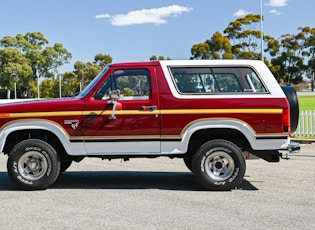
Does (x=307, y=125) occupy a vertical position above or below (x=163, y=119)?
below

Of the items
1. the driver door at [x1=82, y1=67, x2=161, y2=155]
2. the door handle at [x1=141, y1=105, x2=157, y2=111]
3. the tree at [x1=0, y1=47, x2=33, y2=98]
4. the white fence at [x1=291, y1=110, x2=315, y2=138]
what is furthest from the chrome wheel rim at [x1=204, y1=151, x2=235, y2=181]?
the tree at [x1=0, y1=47, x2=33, y2=98]

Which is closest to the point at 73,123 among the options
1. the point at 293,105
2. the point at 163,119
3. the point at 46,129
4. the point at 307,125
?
the point at 46,129

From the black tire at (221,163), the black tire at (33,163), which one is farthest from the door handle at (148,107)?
the black tire at (33,163)

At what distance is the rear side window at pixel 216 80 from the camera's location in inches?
274

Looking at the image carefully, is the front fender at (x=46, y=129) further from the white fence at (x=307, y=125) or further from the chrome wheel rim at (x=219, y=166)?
the white fence at (x=307, y=125)

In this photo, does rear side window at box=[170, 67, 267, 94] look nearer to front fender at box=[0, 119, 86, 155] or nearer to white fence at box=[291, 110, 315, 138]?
front fender at box=[0, 119, 86, 155]

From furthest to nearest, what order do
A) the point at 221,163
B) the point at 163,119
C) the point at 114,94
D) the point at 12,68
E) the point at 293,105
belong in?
1. the point at 12,68
2. the point at 293,105
3. the point at 221,163
4. the point at 163,119
5. the point at 114,94

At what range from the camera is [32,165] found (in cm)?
699

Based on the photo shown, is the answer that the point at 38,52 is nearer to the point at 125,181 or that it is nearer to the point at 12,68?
the point at 12,68

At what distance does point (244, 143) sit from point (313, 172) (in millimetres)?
2271

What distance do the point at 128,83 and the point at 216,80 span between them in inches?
55.0

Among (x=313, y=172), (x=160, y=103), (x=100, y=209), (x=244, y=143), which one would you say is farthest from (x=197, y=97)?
(x=313, y=172)

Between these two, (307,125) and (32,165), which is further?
(307,125)

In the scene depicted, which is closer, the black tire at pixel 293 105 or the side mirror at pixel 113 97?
the side mirror at pixel 113 97
